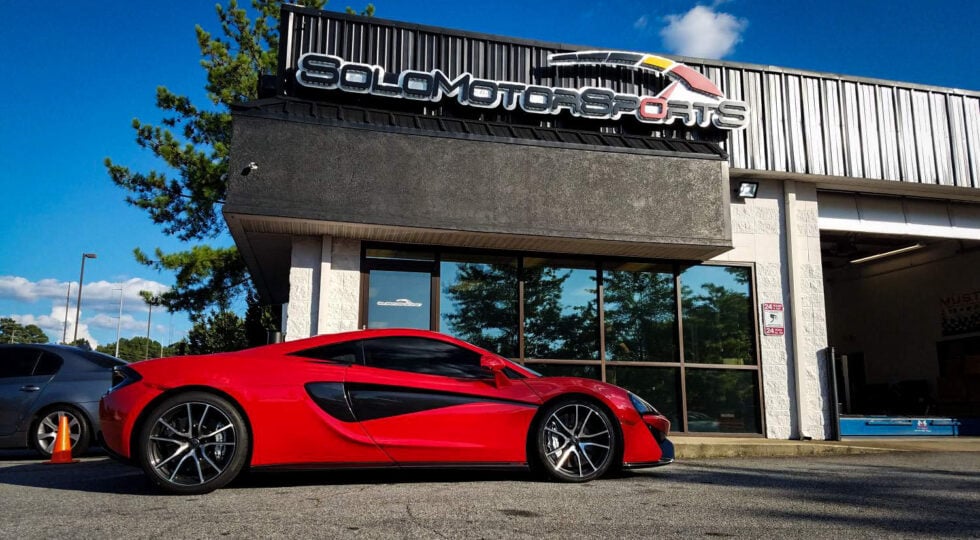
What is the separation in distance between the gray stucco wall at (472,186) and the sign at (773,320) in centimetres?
172

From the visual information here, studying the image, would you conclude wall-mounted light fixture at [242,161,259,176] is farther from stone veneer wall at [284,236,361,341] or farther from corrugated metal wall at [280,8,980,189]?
corrugated metal wall at [280,8,980,189]

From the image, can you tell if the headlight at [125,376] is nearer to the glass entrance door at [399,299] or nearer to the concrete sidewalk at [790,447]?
the glass entrance door at [399,299]

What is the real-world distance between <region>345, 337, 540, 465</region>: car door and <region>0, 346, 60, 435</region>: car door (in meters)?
4.88

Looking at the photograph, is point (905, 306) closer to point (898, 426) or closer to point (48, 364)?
point (898, 426)

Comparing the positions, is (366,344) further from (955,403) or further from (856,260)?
(856,260)

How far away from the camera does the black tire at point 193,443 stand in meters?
4.95

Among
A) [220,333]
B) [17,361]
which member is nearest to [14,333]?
[220,333]

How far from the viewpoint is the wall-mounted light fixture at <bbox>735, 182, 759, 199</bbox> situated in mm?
11336

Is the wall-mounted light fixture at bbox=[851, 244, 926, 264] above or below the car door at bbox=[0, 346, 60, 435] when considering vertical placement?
above

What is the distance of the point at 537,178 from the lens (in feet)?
32.3

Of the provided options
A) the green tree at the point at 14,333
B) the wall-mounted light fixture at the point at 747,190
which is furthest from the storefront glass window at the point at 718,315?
the green tree at the point at 14,333

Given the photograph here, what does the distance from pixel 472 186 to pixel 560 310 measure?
2.40 meters

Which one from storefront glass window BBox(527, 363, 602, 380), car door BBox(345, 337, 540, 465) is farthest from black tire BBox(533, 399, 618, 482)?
storefront glass window BBox(527, 363, 602, 380)

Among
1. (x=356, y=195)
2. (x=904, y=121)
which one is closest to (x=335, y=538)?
(x=356, y=195)
